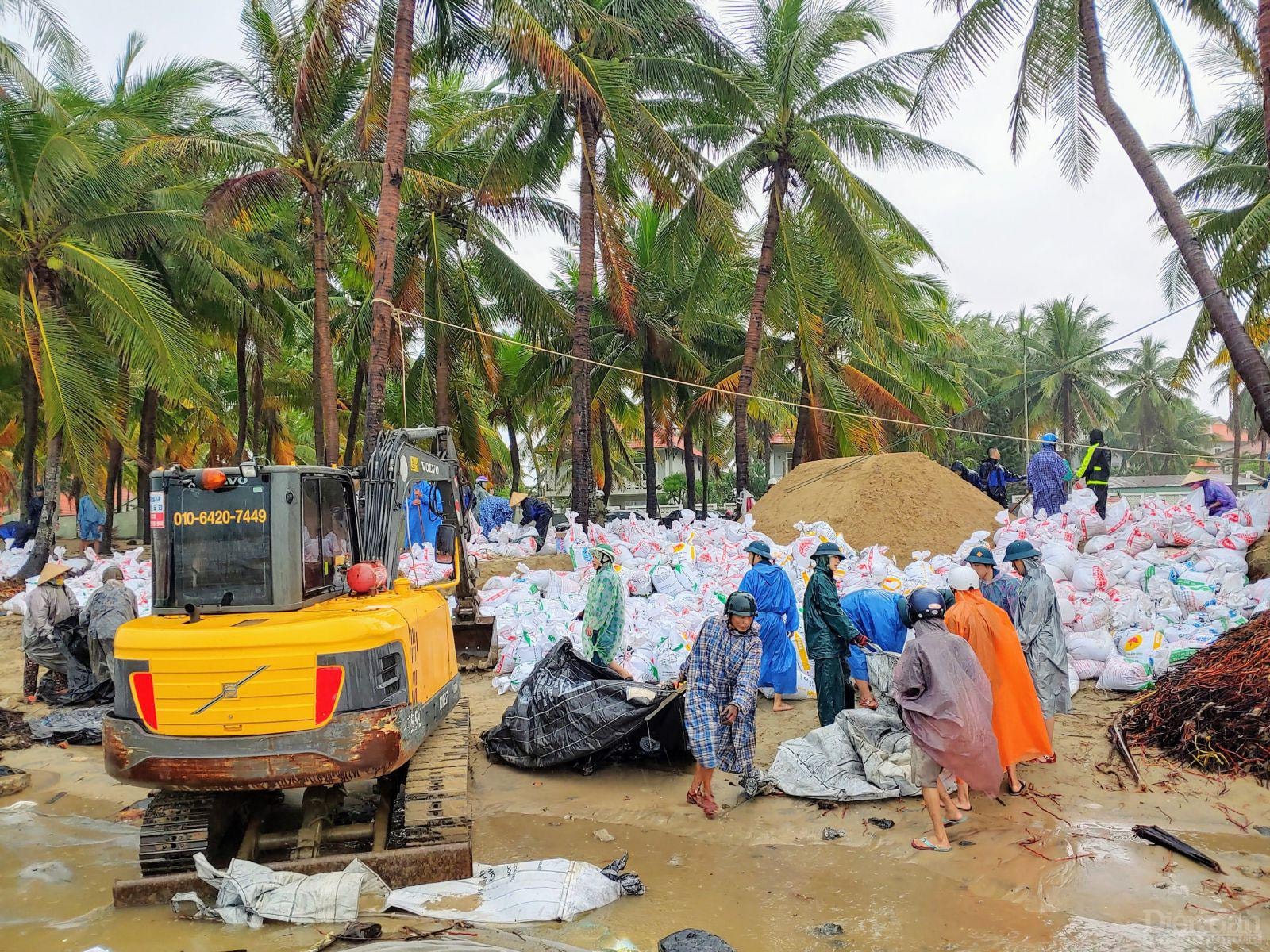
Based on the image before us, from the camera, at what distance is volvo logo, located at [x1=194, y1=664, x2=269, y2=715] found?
409cm

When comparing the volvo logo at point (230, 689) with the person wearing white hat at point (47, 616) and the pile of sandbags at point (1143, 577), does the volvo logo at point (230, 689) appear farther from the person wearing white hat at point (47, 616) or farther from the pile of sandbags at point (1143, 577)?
the pile of sandbags at point (1143, 577)

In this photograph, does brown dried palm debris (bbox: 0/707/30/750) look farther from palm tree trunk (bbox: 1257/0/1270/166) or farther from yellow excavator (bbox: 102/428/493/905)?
palm tree trunk (bbox: 1257/0/1270/166)

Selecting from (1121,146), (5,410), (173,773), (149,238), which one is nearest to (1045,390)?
(1121,146)

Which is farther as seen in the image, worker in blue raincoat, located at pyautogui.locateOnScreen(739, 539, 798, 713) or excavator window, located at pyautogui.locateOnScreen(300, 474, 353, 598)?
worker in blue raincoat, located at pyautogui.locateOnScreen(739, 539, 798, 713)

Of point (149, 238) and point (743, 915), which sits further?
point (149, 238)

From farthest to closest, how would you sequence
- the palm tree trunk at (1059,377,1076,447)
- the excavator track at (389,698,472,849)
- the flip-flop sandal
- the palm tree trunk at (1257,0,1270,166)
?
the palm tree trunk at (1059,377,1076,447) < the palm tree trunk at (1257,0,1270,166) < the flip-flop sandal < the excavator track at (389,698,472,849)

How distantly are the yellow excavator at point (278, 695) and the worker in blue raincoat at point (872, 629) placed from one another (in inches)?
110

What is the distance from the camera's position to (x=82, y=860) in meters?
4.89

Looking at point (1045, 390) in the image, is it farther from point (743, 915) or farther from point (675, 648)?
point (743, 915)

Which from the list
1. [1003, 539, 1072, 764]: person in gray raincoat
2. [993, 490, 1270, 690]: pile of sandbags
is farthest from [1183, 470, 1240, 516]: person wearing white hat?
[1003, 539, 1072, 764]: person in gray raincoat

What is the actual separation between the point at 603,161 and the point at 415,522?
256 inches

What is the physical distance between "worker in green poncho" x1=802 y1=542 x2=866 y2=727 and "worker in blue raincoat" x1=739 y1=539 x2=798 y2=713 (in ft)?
2.36

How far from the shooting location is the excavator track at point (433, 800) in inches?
174

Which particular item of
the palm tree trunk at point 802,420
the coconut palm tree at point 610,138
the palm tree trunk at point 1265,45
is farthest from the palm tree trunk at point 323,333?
the palm tree trunk at point 1265,45
